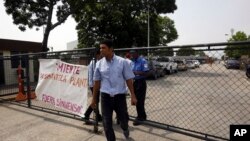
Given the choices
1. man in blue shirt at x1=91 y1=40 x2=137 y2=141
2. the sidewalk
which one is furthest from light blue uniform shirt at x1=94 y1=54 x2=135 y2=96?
the sidewalk

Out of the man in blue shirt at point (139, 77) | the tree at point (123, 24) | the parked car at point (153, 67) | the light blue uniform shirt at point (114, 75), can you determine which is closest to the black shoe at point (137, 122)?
the man in blue shirt at point (139, 77)

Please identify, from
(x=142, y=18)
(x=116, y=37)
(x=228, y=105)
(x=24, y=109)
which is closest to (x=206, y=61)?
(x=228, y=105)

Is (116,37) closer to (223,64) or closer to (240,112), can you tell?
(240,112)

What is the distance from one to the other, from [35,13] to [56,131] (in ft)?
53.6

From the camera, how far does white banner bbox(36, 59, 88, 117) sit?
6152mm

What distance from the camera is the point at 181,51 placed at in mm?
4961

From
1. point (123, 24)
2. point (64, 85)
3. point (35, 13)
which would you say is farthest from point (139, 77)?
point (123, 24)

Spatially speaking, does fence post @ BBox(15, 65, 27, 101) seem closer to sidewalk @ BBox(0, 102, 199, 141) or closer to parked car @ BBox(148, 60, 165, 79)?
sidewalk @ BBox(0, 102, 199, 141)

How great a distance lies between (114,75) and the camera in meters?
4.36

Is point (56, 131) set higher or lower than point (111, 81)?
lower

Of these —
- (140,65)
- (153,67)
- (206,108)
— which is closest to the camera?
(140,65)

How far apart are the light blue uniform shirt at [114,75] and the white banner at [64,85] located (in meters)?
1.75

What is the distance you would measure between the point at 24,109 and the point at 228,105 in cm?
682

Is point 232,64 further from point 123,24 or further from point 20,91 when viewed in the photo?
point 123,24
